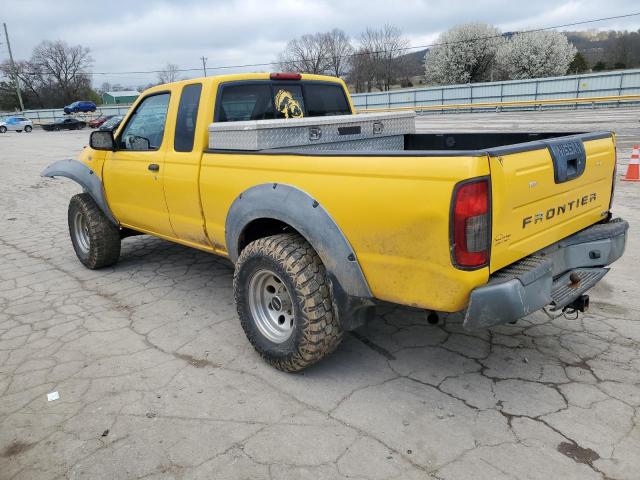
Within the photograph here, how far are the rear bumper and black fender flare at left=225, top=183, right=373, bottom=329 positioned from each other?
0.64 m

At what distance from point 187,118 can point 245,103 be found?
477 mm

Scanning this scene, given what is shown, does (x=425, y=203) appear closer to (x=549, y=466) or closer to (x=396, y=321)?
(x=549, y=466)

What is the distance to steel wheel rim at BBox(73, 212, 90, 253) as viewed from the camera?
18.6 ft

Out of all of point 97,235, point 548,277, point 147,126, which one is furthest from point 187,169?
point 548,277

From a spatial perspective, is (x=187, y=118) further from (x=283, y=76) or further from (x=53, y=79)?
(x=53, y=79)

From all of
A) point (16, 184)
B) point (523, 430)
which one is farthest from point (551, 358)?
point (16, 184)

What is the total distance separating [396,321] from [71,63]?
83019mm

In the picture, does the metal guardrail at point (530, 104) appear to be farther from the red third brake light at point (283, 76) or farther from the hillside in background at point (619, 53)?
the hillside in background at point (619, 53)

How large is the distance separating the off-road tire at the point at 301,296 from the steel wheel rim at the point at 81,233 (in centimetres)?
326

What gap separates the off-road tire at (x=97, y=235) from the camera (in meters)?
5.28

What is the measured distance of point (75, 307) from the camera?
4566mm

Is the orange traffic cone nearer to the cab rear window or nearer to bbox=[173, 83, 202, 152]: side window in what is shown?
the cab rear window

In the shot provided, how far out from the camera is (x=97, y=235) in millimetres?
5270

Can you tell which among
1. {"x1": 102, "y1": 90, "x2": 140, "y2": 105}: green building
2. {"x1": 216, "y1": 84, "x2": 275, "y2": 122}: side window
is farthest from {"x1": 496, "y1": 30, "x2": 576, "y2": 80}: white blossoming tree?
{"x1": 102, "y1": 90, "x2": 140, "y2": 105}: green building
